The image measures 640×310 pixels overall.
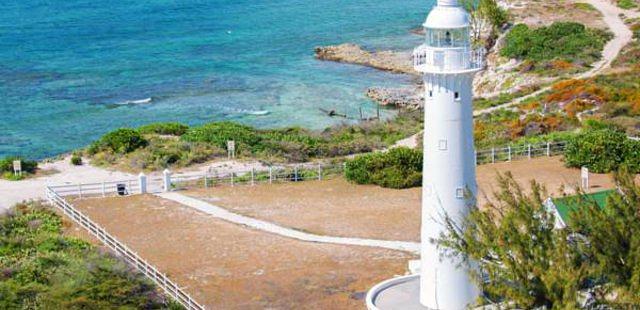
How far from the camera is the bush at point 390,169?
4091cm

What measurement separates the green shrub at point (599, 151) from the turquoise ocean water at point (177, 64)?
27382mm

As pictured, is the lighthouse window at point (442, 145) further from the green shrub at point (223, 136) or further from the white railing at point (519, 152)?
the green shrub at point (223, 136)

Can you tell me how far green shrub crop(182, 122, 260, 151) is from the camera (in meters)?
50.5

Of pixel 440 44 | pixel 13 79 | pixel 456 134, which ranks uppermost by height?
pixel 440 44

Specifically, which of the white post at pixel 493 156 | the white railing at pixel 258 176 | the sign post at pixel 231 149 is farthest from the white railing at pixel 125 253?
the white post at pixel 493 156

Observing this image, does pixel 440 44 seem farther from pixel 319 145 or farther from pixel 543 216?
pixel 319 145

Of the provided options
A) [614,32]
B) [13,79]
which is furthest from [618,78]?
[13,79]

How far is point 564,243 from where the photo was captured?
73.1 ft

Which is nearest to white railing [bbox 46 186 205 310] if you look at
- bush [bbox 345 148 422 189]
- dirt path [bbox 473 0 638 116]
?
bush [bbox 345 148 422 189]

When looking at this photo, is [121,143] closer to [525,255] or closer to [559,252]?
[525,255]

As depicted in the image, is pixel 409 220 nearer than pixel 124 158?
Yes

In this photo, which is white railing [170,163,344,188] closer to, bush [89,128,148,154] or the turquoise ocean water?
bush [89,128,148,154]

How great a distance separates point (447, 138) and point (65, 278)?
11.1 meters

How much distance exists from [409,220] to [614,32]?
158 feet
